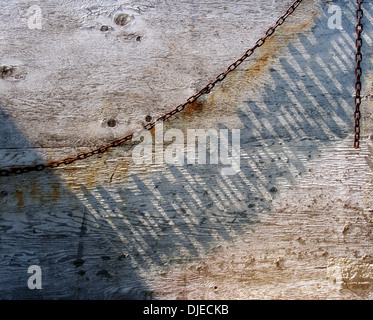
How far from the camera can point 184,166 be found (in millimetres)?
3156

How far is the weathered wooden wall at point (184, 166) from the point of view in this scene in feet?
10.1

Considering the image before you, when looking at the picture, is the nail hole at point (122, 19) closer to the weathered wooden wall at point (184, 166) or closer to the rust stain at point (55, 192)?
the weathered wooden wall at point (184, 166)

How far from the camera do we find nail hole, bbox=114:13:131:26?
10.8 ft

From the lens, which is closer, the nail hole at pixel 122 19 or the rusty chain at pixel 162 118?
the rusty chain at pixel 162 118

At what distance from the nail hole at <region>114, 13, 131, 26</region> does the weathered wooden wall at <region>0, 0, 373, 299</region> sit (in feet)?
0.14

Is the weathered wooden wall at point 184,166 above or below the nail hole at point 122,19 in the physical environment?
below

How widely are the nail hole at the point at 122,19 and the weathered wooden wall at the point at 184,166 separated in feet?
0.14

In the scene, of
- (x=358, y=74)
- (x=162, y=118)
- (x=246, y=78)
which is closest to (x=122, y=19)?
(x=162, y=118)

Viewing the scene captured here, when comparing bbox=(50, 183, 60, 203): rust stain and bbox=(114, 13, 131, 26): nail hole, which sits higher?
bbox=(114, 13, 131, 26): nail hole

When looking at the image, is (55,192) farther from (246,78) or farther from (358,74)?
(358,74)

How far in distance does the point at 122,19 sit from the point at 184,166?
147 centimetres

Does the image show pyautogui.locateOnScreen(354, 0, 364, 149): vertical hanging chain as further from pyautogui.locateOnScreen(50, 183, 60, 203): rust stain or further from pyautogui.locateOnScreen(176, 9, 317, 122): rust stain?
pyautogui.locateOnScreen(50, 183, 60, 203): rust stain

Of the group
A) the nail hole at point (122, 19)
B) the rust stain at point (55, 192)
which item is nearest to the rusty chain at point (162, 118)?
the rust stain at point (55, 192)

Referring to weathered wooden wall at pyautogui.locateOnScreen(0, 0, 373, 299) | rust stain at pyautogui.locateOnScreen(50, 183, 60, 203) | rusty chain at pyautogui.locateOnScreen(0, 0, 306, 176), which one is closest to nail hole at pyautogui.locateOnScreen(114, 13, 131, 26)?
weathered wooden wall at pyautogui.locateOnScreen(0, 0, 373, 299)
